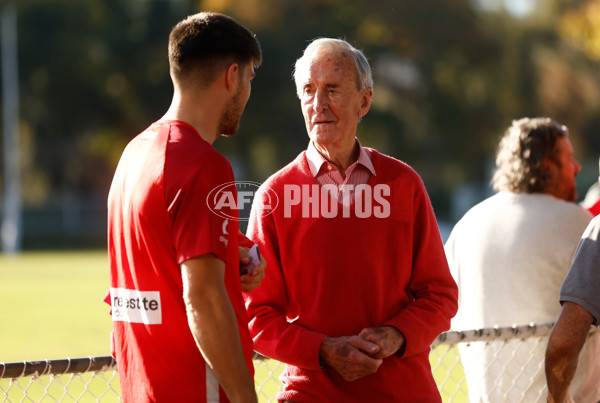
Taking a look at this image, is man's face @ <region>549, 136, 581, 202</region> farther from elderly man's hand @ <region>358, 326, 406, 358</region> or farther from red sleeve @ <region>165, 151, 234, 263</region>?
red sleeve @ <region>165, 151, 234, 263</region>

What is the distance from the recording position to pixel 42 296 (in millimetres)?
19453

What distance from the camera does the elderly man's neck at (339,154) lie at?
132 inches

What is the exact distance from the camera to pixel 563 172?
158 inches

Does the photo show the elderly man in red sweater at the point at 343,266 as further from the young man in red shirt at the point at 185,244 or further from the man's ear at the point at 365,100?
the young man in red shirt at the point at 185,244

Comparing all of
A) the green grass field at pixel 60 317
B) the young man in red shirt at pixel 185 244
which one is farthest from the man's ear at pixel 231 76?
the green grass field at pixel 60 317

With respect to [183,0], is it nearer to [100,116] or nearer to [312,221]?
[100,116]

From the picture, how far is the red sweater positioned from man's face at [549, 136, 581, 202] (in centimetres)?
95

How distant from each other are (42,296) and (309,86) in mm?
17194

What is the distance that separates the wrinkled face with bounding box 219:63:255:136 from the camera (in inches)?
110

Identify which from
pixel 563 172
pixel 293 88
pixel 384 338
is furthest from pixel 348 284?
pixel 293 88

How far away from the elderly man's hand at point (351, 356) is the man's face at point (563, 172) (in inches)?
54.9

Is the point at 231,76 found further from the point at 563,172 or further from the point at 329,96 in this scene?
the point at 563,172

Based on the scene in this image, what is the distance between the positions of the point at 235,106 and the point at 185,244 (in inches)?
20.7

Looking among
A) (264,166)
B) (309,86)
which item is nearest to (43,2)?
(264,166)
